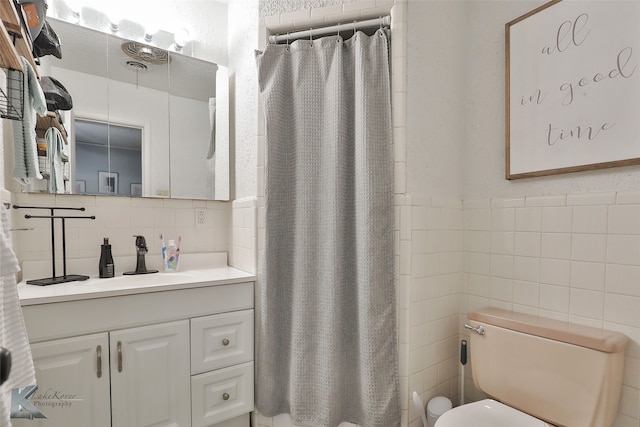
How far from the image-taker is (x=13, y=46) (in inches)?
35.6

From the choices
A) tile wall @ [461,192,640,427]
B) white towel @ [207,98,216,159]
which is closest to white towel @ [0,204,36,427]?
white towel @ [207,98,216,159]

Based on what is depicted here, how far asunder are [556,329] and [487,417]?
42 centimetres

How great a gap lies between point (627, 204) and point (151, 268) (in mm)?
2152

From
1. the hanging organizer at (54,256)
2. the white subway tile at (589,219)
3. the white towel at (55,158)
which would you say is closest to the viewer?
the white subway tile at (589,219)

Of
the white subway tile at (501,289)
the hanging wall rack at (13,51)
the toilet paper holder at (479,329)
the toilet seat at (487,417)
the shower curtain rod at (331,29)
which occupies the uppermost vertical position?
the shower curtain rod at (331,29)

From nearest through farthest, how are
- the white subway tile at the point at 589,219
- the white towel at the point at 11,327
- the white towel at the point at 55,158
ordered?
the white towel at the point at 11,327 → the white subway tile at the point at 589,219 → the white towel at the point at 55,158

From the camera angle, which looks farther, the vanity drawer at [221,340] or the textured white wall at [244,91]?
the textured white wall at [244,91]

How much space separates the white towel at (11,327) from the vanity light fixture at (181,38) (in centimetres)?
143

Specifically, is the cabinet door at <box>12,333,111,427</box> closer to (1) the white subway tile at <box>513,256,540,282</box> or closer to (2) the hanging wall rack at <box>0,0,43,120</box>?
(2) the hanging wall rack at <box>0,0,43,120</box>

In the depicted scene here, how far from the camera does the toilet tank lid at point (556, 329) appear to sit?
1121mm

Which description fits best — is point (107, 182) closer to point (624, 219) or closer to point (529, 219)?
point (529, 219)

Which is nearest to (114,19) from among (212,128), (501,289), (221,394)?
(212,128)

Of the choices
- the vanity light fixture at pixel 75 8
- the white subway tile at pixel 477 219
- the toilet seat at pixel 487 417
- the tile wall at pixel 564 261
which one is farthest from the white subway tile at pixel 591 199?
the vanity light fixture at pixel 75 8

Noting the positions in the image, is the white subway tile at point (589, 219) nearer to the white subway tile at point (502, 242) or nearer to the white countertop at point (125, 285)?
the white subway tile at point (502, 242)
